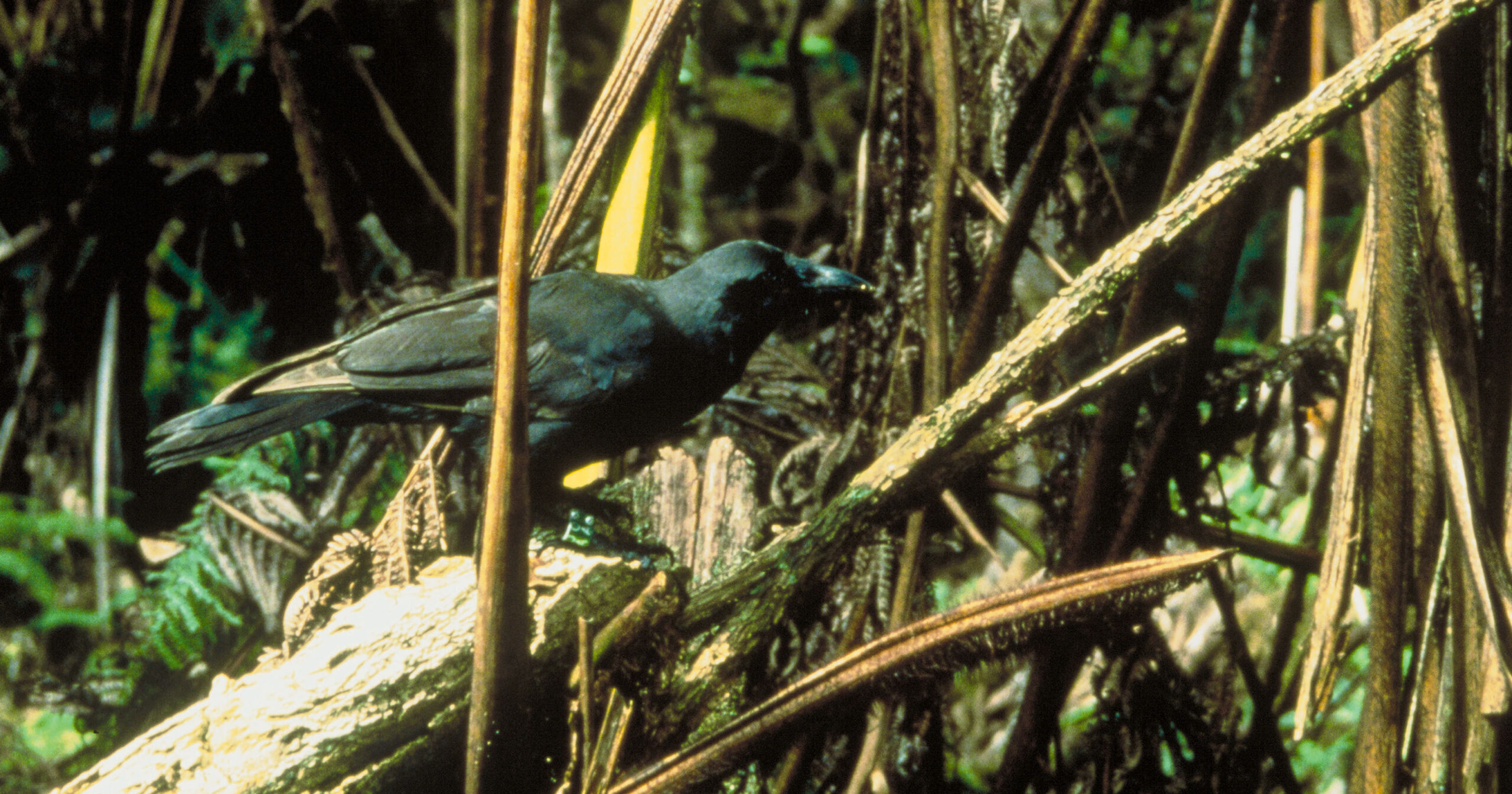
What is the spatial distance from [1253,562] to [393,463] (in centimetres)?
361

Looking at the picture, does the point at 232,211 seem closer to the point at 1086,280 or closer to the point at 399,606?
the point at 399,606

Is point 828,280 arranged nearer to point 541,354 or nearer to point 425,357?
point 541,354

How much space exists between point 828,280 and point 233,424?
4.48ft

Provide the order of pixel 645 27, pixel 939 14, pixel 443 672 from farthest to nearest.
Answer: pixel 939 14 < pixel 645 27 < pixel 443 672

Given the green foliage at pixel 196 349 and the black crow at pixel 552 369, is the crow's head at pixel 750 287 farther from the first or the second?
the green foliage at pixel 196 349

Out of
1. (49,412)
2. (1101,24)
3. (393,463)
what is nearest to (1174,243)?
(1101,24)

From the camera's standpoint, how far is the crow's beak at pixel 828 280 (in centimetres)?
232

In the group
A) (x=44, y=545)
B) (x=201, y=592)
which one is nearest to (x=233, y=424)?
(x=201, y=592)

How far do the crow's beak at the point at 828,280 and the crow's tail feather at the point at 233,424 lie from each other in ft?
3.60

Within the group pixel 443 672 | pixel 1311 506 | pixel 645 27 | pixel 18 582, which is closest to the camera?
pixel 443 672

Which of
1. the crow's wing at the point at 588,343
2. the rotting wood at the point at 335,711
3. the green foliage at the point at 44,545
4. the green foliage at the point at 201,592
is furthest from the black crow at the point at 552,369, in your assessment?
the green foliage at the point at 44,545

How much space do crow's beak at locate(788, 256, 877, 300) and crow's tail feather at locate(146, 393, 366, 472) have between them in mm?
1096

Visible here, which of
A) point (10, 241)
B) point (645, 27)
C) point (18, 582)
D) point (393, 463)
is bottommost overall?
point (18, 582)

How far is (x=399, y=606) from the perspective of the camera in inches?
67.0
